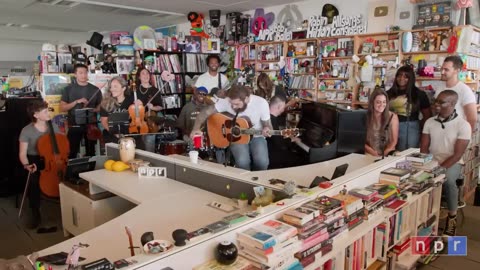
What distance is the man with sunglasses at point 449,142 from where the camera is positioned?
123 inches

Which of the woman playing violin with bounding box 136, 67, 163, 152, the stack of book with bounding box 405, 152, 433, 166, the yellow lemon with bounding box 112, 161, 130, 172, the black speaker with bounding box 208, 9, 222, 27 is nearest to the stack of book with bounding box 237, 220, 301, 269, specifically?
the stack of book with bounding box 405, 152, 433, 166

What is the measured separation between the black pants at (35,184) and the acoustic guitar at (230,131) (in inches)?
64.8

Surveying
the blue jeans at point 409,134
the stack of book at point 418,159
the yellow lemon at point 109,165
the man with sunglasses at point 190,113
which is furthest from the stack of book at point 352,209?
the man with sunglasses at point 190,113

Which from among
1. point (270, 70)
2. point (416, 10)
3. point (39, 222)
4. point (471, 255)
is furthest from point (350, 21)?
point (39, 222)

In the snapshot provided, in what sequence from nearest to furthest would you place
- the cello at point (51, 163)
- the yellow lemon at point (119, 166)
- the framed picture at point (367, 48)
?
the yellow lemon at point (119, 166), the cello at point (51, 163), the framed picture at point (367, 48)

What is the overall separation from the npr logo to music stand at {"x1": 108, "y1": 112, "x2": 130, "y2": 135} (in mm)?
2934

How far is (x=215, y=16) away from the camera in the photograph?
6.84 m

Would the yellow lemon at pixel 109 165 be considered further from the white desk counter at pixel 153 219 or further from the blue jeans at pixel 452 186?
the blue jeans at pixel 452 186

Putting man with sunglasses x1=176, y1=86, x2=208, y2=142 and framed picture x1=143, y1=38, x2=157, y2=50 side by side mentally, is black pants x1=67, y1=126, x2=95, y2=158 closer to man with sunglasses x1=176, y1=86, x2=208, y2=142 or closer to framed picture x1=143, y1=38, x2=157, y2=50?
man with sunglasses x1=176, y1=86, x2=208, y2=142

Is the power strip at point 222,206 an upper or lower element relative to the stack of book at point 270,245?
lower

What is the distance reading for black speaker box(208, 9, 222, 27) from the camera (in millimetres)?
6789

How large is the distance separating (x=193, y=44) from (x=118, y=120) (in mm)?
2837

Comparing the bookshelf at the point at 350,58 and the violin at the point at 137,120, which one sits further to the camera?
the bookshelf at the point at 350,58

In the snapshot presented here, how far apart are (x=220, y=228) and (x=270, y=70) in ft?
17.0
